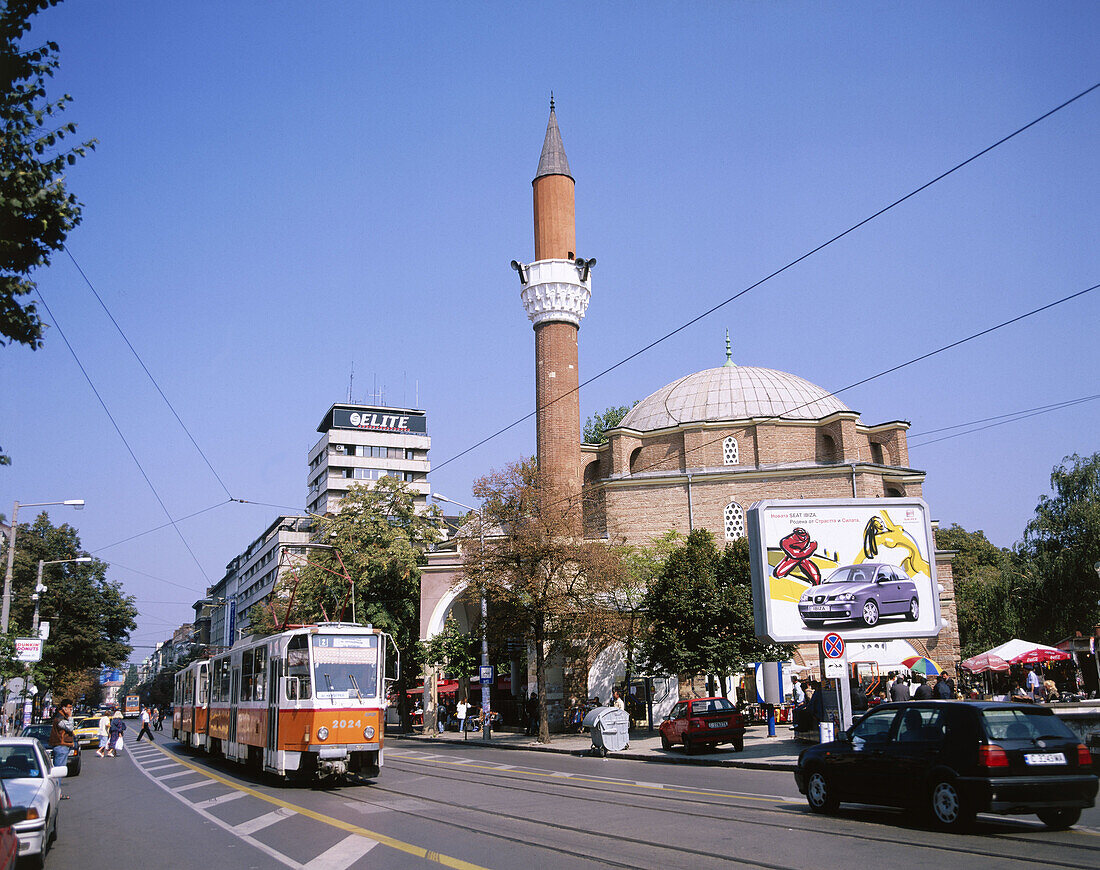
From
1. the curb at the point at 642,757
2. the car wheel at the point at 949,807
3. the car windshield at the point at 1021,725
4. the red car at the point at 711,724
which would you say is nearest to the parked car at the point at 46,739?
the curb at the point at 642,757

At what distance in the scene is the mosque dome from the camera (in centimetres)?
4747

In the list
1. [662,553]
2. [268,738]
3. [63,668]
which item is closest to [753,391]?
[662,553]

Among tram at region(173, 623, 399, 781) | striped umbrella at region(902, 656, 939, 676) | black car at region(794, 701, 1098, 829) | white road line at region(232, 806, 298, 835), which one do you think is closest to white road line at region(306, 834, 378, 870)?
white road line at region(232, 806, 298, 835)

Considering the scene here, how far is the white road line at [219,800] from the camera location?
42.1 feet

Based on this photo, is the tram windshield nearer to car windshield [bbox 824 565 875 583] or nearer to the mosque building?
car windshield [bbox 824 565 875 583]

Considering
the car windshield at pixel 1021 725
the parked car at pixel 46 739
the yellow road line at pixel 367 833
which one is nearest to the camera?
the yellow road line at pixel 367 833

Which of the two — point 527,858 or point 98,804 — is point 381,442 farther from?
point 527,858

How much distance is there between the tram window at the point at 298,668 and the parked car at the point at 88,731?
21906mm

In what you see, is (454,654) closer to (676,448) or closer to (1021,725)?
(676,448)

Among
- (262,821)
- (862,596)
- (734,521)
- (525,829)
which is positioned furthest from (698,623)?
(525,829)

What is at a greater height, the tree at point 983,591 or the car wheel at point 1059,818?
the tree at point 983,591

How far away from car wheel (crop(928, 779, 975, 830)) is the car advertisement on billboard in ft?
34.2

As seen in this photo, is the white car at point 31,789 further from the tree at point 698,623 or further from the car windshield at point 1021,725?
the tree at point 698,623

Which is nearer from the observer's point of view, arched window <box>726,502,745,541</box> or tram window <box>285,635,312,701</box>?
tram window <box>285,635,312,701</box>
